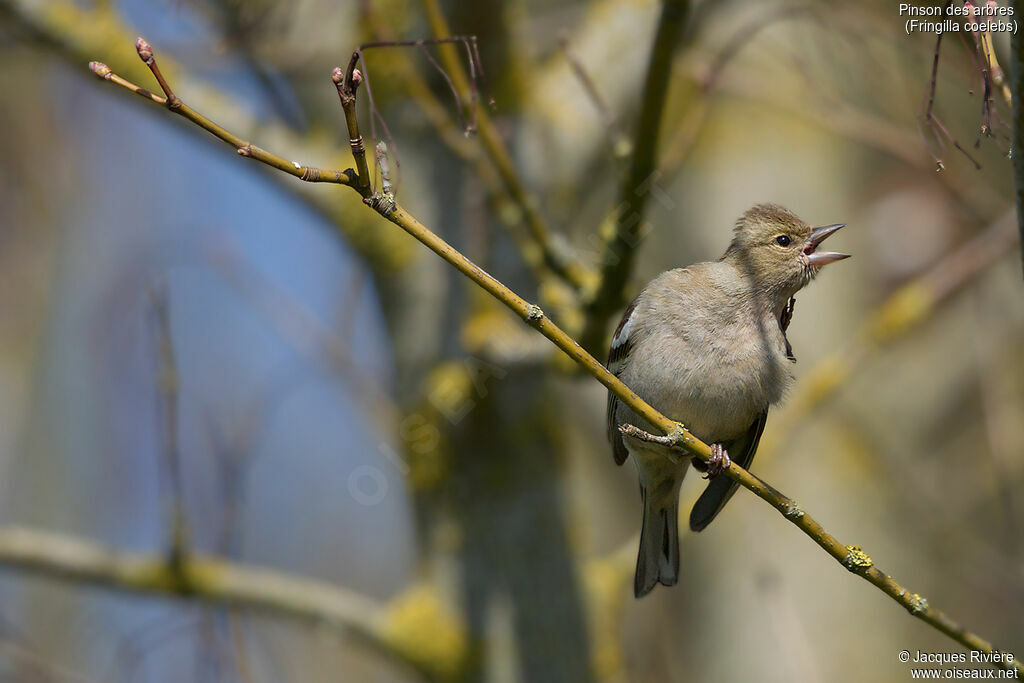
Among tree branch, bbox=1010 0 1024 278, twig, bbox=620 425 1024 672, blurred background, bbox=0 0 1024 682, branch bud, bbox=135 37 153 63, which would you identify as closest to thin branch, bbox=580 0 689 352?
blurred background, bbox=0 0 1024 682

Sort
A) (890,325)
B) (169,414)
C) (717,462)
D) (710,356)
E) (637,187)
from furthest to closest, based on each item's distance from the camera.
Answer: (890,325) < (169,414) < (710,356) < (637,187) < (717,462)

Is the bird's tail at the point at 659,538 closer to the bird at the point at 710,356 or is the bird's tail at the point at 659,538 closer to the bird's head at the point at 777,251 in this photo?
the bird at the point at 710,356

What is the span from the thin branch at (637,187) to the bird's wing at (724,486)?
0.72 meters

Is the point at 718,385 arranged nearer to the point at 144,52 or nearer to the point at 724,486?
the point at 724,486

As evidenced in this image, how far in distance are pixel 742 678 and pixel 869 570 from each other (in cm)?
463

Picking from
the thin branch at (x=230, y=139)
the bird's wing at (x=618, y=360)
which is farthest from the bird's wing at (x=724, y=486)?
the thin branch at (x=230, y=139)

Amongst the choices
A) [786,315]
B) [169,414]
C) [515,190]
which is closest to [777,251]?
[786,315]

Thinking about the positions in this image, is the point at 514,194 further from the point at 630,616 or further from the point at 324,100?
the point at 630,616

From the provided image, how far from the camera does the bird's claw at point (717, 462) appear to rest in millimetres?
2486

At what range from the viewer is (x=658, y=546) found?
3793 millimetres

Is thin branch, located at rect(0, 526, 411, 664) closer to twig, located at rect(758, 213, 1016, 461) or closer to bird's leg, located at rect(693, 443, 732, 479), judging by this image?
bird's leg, located at rect(693, 443, 732, 479)

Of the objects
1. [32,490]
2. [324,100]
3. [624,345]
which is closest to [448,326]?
[624,345]

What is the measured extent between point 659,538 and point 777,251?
1267 mm

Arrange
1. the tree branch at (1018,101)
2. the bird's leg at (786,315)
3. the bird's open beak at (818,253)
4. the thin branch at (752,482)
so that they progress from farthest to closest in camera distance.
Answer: the bird's leg at (786,315), the bird's open beak at (818,253), the thin branch at (752,482), the tree branch at (1018,101)
